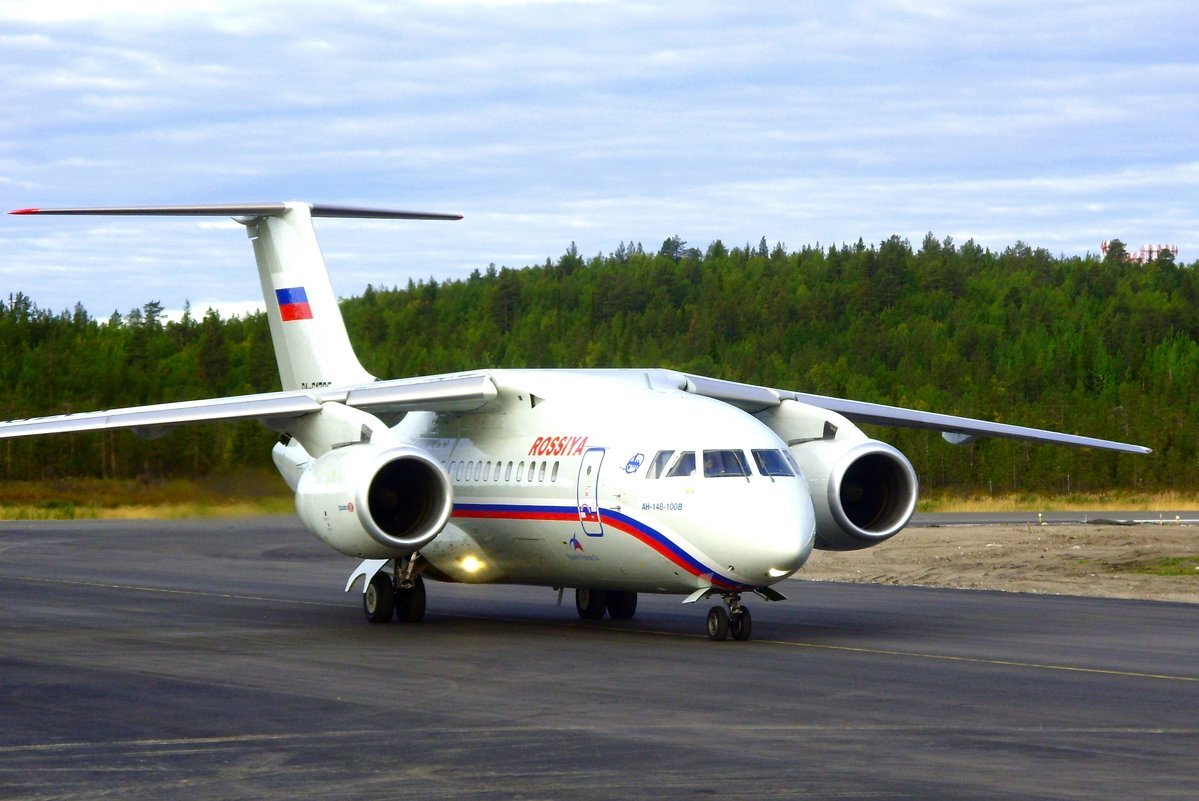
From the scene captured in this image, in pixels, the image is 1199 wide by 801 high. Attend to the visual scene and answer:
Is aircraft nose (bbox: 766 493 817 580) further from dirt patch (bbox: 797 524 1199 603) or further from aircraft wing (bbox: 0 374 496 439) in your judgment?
dirt patch (bbox: 797 524 1199 603)

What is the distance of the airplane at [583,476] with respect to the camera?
1709 centimetres

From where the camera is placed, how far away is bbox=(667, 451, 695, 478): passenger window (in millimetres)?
17250

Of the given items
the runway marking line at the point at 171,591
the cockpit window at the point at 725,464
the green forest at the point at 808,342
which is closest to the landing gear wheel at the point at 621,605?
the runway marking line at the point at 171,591

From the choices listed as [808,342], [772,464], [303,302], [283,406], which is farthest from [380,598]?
[808,342]

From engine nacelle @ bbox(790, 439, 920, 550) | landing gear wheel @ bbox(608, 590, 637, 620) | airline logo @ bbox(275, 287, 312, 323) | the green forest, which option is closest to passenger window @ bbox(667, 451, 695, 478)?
engine nacelle @ bbox(790, 439, 920, 550)

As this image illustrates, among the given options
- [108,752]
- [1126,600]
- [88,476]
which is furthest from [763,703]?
[88,476]

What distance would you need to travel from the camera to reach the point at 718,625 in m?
17.6

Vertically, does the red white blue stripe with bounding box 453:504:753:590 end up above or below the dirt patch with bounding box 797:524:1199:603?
above

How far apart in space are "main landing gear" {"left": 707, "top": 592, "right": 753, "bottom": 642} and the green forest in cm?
3363

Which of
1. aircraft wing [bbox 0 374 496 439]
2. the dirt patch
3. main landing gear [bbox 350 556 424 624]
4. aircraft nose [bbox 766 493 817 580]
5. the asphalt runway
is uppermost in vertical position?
aircraft wing [bbox 0 374 496 439]

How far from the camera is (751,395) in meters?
21.0

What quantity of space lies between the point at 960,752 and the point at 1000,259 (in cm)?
14810

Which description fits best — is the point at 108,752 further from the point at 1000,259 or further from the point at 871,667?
the point at 1000,259

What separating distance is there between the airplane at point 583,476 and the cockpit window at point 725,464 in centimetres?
2
